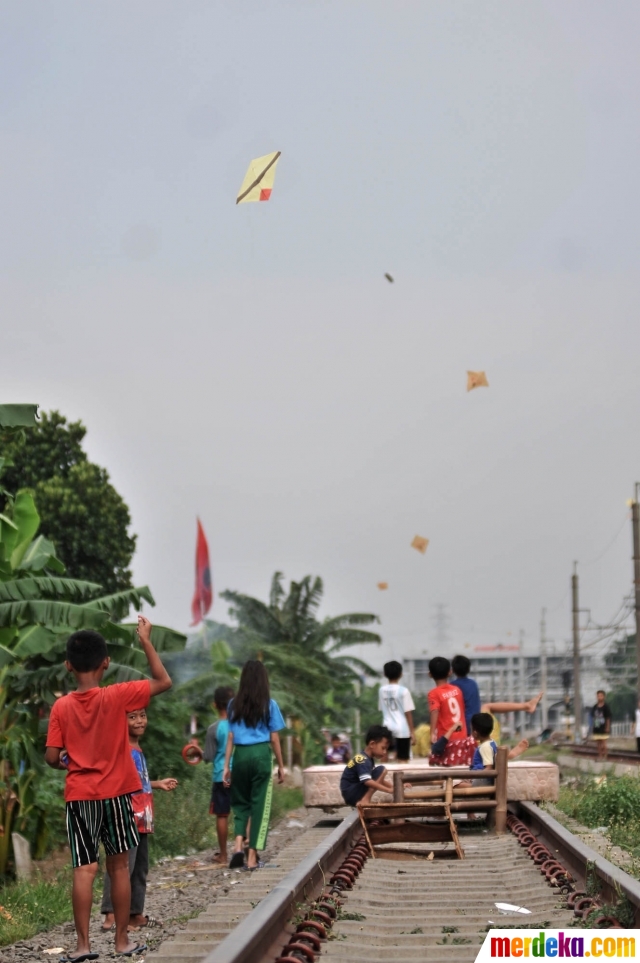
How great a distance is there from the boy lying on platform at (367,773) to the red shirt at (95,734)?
4.35 metres

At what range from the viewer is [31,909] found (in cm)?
909

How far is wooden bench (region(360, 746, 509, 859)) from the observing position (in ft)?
31.5

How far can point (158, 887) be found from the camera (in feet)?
32.7

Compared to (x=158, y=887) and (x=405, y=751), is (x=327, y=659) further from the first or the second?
(x=158, y=887)

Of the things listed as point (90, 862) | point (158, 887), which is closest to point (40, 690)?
point (158, 887)

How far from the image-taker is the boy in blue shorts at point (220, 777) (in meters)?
11.2

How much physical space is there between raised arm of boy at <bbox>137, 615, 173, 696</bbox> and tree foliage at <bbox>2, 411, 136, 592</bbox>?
99.5 feet

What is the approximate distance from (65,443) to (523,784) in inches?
1109

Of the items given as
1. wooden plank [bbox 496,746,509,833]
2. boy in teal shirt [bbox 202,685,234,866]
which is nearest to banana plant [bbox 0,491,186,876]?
boy in teal shirt [bbox 202,685,234,866]

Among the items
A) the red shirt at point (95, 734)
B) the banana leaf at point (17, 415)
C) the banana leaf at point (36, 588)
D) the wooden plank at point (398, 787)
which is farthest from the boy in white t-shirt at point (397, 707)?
the red shirt at point (95, 734)

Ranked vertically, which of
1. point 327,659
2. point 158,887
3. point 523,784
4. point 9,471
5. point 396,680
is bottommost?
point 158,887

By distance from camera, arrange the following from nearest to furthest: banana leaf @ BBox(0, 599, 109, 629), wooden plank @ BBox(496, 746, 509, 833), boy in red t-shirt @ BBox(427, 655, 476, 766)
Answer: wooden plank @ BBox(496, 746, 509, 833) < boy in red t-shirt @ BBox(427, 655, 476, 766) < banana leaf @ BBox(0, 599, 109, 629)

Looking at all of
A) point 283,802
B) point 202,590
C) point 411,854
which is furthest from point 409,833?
point 202,590

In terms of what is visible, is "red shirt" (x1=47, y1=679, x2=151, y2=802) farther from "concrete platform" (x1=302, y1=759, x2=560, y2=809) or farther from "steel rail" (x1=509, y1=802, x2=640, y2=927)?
"concrete platform" (x1=302, y1=759, x2=560, y2=809)
